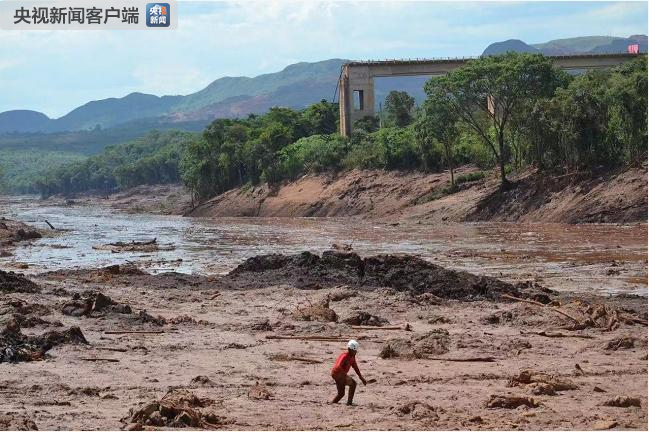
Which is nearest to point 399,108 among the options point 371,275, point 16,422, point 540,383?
point 371,275

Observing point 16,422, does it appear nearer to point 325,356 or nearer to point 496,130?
point 325,356

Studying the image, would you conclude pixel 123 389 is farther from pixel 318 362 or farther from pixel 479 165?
pixel 479 165

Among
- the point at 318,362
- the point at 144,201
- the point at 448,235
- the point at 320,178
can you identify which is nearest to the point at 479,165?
the point at 320,178

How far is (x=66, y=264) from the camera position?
34500 millimetres

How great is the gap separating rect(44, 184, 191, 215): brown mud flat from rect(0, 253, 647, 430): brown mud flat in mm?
79506

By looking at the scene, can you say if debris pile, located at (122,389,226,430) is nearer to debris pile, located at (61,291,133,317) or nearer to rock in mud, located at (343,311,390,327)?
rock in mud, located at (343,311,390,327)

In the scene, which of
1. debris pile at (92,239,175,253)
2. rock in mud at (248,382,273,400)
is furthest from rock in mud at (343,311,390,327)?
debris pile at (92,239,175,253)

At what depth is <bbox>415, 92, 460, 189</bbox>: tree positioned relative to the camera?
196 ft

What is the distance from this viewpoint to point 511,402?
11.7 m

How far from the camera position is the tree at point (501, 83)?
5697 cm

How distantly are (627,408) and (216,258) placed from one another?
84.8 feet

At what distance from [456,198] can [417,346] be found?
150 ft

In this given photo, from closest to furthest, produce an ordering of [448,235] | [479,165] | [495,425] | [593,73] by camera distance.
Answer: [495,425] < [448,235] < [593,73] < [479,165]

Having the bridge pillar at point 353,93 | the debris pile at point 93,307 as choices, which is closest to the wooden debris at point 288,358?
the debris pile at point 93,307
